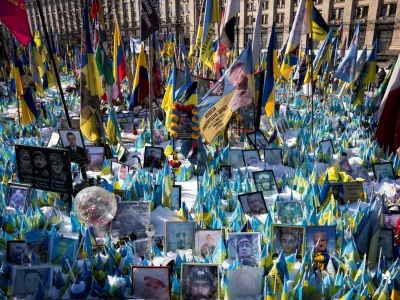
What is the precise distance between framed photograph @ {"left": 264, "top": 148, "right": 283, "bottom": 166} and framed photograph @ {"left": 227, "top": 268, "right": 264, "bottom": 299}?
182 inches

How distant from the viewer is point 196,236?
15.0 feet

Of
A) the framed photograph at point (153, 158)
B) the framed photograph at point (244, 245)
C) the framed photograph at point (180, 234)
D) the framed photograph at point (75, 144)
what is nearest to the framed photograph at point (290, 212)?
the framed photograph at point (244, 245)

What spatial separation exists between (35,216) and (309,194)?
15.2 feet

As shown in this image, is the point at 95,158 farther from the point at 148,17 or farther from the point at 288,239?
the point at 288,239

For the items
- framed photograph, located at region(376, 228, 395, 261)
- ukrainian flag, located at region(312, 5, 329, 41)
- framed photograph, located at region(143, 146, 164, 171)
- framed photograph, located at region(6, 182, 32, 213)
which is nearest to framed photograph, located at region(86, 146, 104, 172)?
framed photograph, located at region(143, 146, 164, 171)

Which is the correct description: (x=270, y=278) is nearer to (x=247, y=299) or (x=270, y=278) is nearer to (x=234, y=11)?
(x=247, y=299)

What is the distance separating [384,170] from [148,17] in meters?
6.56

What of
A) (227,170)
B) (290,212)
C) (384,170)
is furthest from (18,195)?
(384,170)

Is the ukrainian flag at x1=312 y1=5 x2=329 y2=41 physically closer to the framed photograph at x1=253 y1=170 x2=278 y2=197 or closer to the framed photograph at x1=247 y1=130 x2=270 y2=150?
the framed photograph at x1=247 y1=130 x2=270 y2=150

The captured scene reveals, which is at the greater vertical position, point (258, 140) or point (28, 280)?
point (258, 140)

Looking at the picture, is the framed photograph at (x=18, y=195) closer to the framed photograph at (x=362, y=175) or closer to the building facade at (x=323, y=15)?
the framed photograph at (x=362, y=175)

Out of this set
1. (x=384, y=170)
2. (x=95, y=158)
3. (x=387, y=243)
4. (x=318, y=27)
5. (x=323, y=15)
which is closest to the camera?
(x=387, y=243)

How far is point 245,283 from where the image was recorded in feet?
12.6

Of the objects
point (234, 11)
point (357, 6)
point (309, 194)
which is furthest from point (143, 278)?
point (357, 6)
